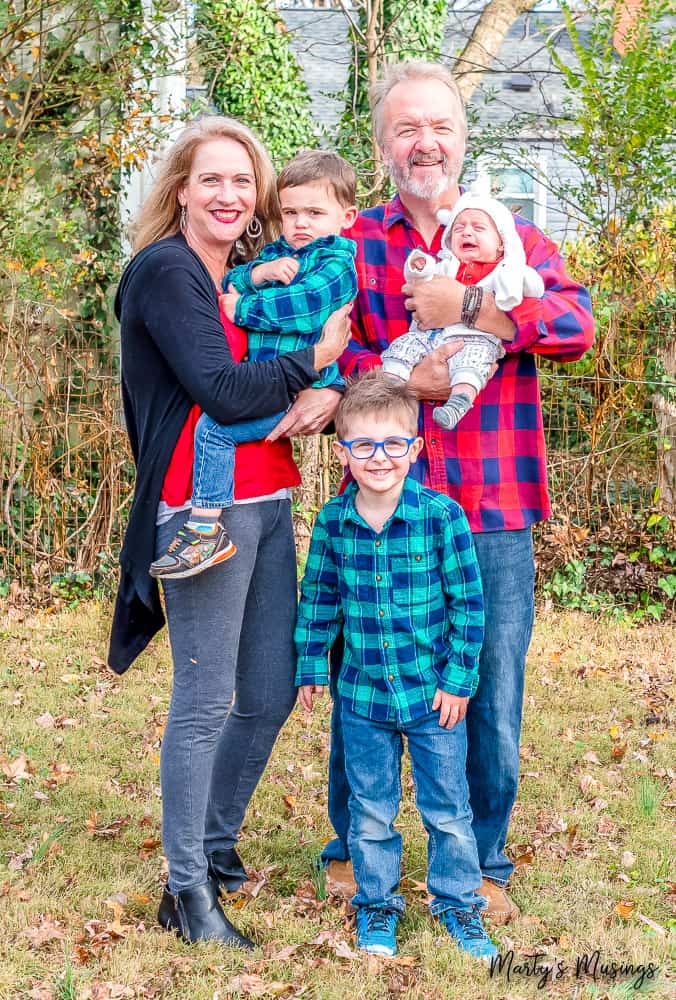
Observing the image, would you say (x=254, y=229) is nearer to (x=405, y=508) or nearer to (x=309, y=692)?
(x=405, y=508)

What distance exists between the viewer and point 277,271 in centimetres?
304

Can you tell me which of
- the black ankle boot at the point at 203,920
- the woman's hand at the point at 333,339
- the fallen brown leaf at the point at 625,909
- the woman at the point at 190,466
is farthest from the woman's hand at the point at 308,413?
the fallen brown leaf at the point at 625,909

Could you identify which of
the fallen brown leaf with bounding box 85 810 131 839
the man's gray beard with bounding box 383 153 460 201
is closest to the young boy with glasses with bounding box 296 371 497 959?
the man's gray beard with bounding box 383 153 460 201

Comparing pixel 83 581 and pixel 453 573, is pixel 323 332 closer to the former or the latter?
pixel 453 573

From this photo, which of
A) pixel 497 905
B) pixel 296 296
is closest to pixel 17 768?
pixel 497 905

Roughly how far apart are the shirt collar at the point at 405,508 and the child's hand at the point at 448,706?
530mm

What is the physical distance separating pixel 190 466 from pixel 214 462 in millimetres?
85

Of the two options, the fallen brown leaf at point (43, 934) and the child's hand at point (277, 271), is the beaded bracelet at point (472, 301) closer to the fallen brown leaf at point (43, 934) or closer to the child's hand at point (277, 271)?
the child's hand at point (277, 271)

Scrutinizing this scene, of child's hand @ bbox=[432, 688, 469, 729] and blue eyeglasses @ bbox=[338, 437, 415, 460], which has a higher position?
blue eyeglasses @ bbox=[338, 437, 415, 460]

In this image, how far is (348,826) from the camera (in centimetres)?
357

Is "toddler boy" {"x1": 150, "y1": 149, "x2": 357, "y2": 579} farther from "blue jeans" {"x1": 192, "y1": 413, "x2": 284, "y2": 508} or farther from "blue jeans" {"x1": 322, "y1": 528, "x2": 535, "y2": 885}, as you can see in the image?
"blue jeans" {"x1": 322, "y1": 528, "x2": 535, "y2": 885}

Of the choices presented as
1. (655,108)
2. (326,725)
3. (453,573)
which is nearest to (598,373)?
(655,108)

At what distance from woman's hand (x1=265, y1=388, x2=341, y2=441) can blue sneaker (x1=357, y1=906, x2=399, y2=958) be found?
1.50 meters

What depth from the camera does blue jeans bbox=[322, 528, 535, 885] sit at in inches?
128
